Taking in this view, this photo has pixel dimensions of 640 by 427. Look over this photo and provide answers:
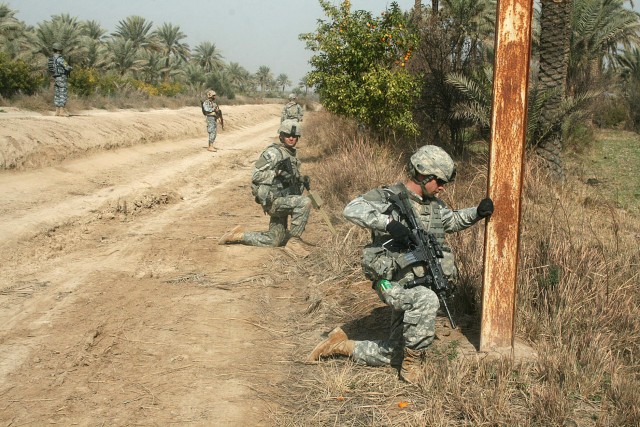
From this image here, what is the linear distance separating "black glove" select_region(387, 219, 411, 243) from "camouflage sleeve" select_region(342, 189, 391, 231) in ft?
0.31

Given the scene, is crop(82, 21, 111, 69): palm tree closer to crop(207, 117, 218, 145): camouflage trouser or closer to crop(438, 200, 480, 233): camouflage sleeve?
crop(207, 117, 218, 145): camouflage trouser

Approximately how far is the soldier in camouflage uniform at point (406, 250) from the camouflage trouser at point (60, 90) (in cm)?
1416

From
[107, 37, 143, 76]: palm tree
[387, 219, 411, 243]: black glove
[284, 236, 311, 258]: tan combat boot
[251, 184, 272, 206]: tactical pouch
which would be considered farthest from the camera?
[107, 37, 143, 76]: palm tree

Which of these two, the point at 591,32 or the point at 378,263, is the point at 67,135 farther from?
the point at 591,32

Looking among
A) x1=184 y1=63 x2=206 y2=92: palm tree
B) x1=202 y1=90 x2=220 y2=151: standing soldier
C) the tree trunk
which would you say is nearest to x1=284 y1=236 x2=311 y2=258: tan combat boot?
the tree trunk

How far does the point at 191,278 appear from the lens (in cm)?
614

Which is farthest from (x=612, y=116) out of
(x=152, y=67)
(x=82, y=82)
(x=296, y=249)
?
(x=152, y=67)

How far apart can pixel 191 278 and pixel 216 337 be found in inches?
62.3

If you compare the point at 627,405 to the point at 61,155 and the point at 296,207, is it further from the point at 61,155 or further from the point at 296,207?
the point at 61,155

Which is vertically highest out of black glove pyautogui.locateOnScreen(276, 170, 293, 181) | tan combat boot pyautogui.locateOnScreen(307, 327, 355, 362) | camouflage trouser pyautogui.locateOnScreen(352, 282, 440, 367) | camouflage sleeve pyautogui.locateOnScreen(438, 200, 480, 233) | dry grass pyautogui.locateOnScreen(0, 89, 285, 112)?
dry grass pyautogui.locateOnScreen(0, 89, 285, 112)

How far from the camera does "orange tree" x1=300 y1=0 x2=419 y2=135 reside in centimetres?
1308

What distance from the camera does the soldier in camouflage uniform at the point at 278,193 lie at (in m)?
7.28

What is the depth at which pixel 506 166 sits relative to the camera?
3.84m

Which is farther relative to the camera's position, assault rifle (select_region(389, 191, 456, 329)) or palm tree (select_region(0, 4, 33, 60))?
palm tree (select_region(0, 4, 33, 60))
